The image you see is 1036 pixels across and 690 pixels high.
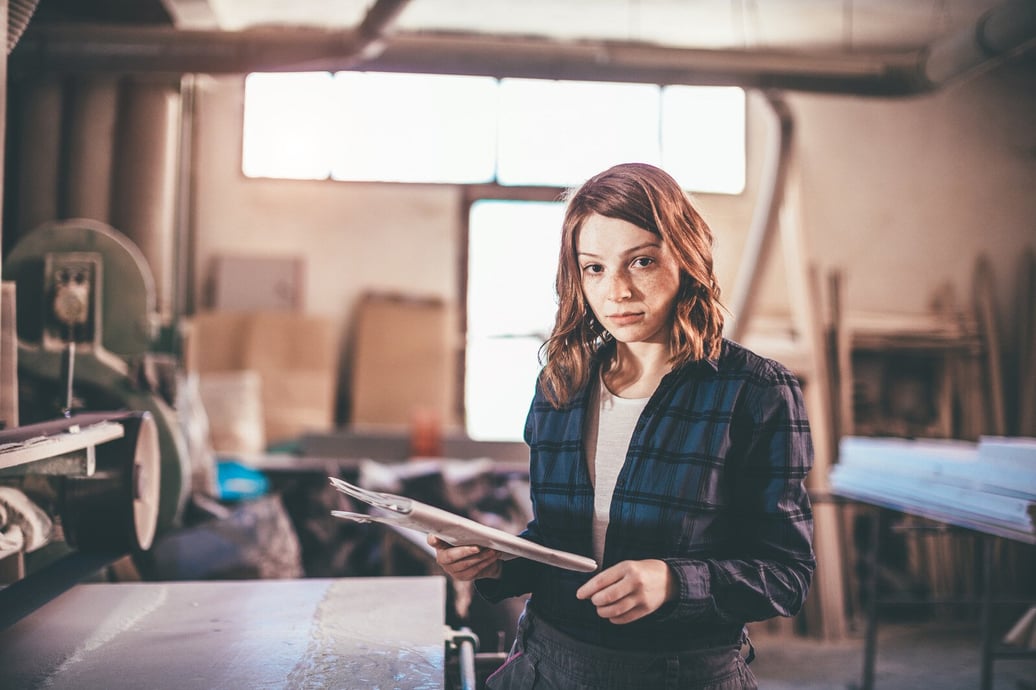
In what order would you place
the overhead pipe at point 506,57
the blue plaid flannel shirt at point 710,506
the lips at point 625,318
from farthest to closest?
1. the overhead pipe at point 506,57
2. the lips at point 625,318
3. the blue plaid flannel shirt at point 710,506

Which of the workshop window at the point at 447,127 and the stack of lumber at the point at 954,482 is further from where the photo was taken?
the workshop window at the point at 447,127

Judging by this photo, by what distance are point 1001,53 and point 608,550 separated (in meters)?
3.43

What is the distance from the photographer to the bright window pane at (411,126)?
5.42m

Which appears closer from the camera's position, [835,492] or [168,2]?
[835,492]

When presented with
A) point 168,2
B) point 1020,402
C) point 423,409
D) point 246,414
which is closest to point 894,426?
point 1020,402

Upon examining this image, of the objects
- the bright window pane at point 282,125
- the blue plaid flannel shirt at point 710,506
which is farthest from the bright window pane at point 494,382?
the blue plaid flannel shirt at point 710,506

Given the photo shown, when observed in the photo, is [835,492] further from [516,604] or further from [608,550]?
[608,550]

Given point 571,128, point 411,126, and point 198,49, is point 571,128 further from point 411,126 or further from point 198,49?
point 198,49

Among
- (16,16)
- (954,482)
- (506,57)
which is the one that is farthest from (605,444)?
(506,57)

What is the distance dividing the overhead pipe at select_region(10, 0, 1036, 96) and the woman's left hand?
9.30 ft

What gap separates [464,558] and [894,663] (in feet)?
11.9

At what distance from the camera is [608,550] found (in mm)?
1139

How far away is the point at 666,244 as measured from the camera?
1147 mm

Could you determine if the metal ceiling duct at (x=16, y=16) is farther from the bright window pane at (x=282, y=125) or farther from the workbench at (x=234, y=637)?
the bright window pane at (x=282, y=125)
